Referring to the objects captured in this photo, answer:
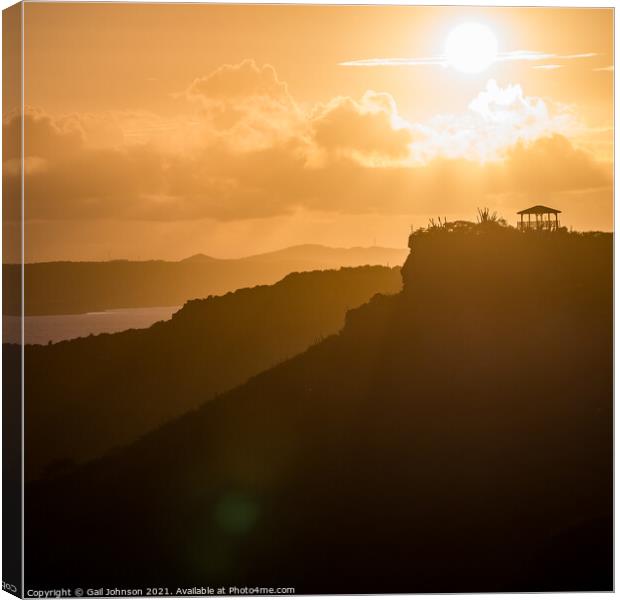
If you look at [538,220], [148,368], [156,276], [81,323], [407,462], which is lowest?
[407,462]

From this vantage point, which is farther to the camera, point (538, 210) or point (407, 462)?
point (538, 210)

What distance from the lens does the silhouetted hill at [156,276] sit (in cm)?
743

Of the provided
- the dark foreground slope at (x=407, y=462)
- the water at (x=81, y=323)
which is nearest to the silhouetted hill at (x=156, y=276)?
the water at (x=81, y=323)

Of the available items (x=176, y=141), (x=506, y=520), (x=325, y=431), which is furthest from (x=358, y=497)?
(x=176, y=141)

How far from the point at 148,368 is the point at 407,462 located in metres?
2.13

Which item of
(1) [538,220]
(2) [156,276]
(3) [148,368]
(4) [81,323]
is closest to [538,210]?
(1) [538,220]

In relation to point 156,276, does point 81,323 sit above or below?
below

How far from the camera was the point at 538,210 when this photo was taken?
7.71 meters

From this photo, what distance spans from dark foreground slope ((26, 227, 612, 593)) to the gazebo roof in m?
0.23

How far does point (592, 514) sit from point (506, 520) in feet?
2.35

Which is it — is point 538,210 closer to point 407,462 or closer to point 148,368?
point 407,462

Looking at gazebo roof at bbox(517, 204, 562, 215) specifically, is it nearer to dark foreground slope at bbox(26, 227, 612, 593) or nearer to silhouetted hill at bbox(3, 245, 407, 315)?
dark foreground slope at bbox(26, 227, 612, 593)

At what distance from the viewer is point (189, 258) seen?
7547 mm

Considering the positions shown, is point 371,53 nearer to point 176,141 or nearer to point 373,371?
point 176,141
